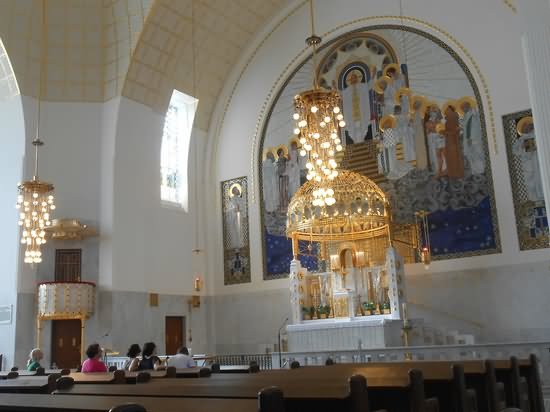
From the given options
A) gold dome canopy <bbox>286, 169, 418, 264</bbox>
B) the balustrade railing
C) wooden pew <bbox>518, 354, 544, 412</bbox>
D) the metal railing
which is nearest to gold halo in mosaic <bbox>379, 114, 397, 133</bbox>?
gold dome canopy <bbox>286, 169, 418, 264</bbox>

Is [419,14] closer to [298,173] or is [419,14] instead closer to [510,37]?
[510,37]

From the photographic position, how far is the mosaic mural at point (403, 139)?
47.3 feet

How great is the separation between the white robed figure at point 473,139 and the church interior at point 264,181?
0.05 m

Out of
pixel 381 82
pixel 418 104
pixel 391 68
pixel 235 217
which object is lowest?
pixel 235 217

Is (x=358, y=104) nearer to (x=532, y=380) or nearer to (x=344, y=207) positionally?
(x=344, y=207)

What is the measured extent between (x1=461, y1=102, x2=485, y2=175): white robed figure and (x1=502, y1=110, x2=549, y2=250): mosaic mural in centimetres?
63

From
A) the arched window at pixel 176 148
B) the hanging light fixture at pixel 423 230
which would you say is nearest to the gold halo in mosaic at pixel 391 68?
the hanging light fixture at pixel 423 230

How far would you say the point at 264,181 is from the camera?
17719mm

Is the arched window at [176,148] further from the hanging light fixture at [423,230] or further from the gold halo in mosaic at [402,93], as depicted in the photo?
the hanging light fixture at [423,230]

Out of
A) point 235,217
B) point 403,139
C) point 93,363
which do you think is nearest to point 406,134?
point 403,139

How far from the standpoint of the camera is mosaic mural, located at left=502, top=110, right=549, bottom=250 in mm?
13375

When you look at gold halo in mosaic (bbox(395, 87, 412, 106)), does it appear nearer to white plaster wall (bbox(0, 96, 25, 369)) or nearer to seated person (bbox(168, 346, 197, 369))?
seated person (bbox(168, 346, 197, 369))

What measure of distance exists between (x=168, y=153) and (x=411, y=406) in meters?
15.3

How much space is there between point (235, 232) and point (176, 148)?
3.28 metres
